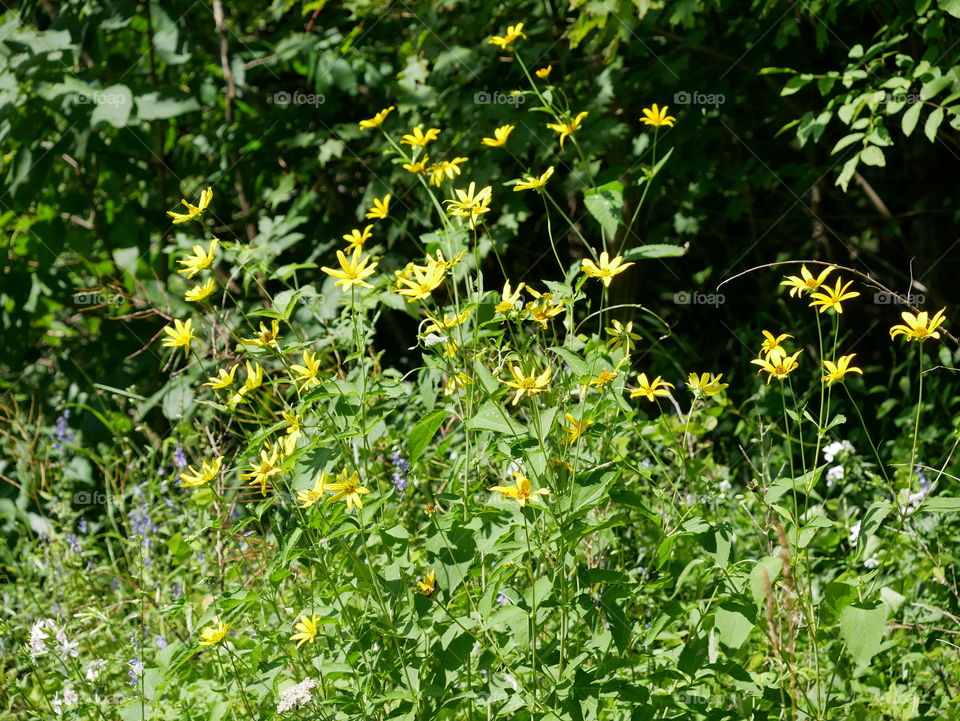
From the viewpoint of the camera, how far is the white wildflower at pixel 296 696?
141 centimetres

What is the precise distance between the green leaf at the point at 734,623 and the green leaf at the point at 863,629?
0.41 feet

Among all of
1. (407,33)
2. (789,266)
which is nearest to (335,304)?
(407,33)

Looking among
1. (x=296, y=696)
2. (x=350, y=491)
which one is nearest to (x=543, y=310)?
(x=350, y=491)

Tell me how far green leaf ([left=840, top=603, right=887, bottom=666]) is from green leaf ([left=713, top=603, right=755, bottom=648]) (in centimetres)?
12

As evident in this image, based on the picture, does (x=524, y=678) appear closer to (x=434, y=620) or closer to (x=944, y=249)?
(x=434, y=620)

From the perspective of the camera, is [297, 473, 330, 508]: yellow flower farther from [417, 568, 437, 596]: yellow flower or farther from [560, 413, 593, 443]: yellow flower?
[560, 413, 593, 443]: yellow flower

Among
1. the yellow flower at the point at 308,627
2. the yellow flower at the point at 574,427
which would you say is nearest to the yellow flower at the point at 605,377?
the yellow flower at the point at 574,427

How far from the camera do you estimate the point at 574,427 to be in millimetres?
1426

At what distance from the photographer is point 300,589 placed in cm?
171

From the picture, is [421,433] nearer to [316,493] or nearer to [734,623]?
[316,493]

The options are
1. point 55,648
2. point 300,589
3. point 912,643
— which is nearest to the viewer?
point 300,589

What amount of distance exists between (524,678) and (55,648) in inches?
37.2

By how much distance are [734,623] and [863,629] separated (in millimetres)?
166

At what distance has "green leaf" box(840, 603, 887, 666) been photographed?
1201mm
